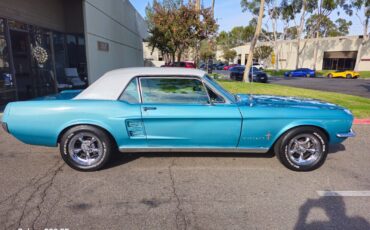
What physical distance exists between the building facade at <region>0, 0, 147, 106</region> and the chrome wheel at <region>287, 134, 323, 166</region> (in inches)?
329

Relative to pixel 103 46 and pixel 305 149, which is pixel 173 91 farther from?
pixel 103 46

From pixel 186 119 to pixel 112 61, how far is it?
11819 millimetres

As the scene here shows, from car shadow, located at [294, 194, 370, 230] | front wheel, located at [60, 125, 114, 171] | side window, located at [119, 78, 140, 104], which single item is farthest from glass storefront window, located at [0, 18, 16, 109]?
car shadow, located at [294, 194, 370, 230]

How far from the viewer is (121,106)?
11.2 feet

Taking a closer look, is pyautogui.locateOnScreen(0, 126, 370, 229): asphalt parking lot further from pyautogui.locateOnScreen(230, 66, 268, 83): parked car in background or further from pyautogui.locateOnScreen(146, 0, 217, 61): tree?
pyautogui.locateOnScreen(230, 66, 268, 83): parked car in background

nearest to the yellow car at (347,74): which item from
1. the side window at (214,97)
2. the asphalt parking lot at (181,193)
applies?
the asphalt parking lot at (181,193)

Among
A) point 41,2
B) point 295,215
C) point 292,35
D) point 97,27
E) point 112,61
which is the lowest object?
point 295,215

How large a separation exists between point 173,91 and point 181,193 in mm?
1441

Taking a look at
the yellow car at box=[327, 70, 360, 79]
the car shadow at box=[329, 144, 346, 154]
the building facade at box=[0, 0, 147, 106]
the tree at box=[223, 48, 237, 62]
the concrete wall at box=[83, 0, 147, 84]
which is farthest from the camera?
the tree at box=[223, 48, 237, 62]

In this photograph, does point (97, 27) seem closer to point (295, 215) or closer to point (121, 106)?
point (121, 106)

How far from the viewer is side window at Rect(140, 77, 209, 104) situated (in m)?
3.54

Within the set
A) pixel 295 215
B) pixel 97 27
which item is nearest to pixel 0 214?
pixel 295 215

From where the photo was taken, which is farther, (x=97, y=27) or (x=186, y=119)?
(x=97, y=27)

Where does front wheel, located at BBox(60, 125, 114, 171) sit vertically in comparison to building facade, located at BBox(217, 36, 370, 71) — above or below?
below
